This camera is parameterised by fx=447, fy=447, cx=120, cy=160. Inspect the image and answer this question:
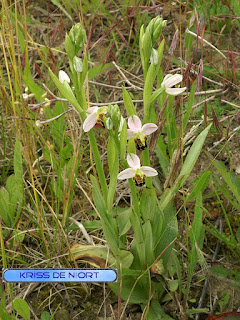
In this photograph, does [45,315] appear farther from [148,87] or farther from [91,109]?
[148,87]

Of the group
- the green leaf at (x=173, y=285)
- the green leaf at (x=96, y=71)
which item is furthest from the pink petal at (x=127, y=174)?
the green leaf at (x=96, y=71)

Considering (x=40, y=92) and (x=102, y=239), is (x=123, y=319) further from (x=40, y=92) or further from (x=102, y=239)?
(x=40, y=92)

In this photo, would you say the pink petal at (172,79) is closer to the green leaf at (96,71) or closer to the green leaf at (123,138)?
the green leaf at (123,138)

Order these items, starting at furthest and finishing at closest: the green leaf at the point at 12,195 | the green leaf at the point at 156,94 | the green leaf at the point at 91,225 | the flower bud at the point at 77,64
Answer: the green leaf at the point at 12,195
the green leaf at the point at 91,225
the green leaf at the point at 156,94
the flower bud at the point at 77,64

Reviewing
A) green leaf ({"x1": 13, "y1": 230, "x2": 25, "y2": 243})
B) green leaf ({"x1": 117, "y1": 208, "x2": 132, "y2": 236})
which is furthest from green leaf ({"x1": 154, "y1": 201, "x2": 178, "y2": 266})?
green leaf ({"x1": 13, "y1": 230, "x2": 25, "y2": 243})

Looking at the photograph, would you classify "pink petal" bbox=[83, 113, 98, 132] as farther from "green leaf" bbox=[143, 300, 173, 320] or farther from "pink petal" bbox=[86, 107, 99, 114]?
"green leaf" bbox=[143, 300, 173, 320]

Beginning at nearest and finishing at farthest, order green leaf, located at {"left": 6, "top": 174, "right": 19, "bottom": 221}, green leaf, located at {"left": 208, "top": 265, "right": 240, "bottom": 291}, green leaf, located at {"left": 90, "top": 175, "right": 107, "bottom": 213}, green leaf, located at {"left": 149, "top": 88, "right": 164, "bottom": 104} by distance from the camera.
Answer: green leaf, located at {"left": 149, "top": 88, "right": 164, "bottom": 104} < green leaf, located at {"left": 90, "top": 175, "right": 107, "bottom": 213} < green leaf, located at {"left": 208, "top": 265, "right": 240, "bottom": 291} < green leaf, located at {"left": 6, "top": 174, "right": 19, "bottom": 221}

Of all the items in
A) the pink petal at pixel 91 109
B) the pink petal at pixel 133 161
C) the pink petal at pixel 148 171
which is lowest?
the pink petal at pixel 148 171
